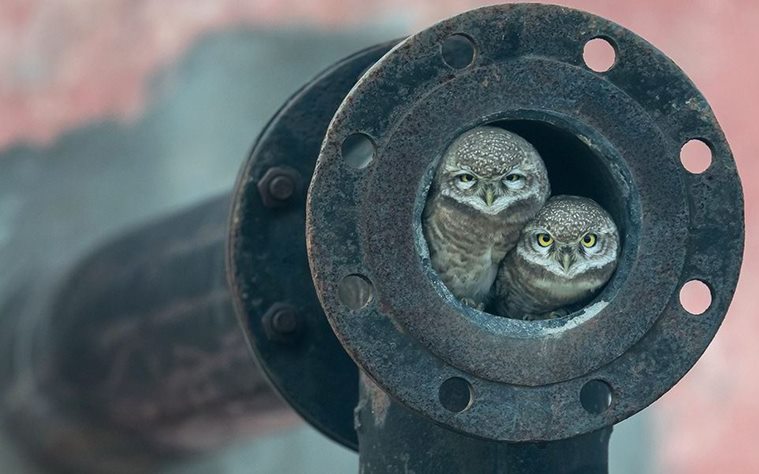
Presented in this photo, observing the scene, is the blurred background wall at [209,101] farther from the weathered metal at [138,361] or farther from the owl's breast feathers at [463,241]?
the owl's breast feathers at [463,241]

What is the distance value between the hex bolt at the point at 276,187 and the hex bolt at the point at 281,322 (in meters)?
0.11

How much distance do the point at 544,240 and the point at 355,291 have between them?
0.18 meters

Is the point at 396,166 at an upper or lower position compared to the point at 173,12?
lower

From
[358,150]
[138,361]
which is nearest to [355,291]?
[358,150]

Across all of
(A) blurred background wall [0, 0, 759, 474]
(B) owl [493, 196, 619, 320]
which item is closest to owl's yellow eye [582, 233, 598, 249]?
(B) owl [493, 196, 619, 320]

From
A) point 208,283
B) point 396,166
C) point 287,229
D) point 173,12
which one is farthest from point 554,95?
point 173,12

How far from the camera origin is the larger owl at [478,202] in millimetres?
1004

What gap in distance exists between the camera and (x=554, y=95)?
99 cm

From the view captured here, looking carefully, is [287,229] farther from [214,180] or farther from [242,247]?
[214,180]

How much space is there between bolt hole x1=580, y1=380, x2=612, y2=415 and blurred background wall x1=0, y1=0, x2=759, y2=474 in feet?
5.46

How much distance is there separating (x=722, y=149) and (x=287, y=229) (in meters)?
0.51

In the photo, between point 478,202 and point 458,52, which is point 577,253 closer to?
point 478,202

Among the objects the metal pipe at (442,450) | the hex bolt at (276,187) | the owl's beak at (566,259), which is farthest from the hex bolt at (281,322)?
the owl's beak at (566,259)

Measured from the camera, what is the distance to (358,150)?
1171 mm
